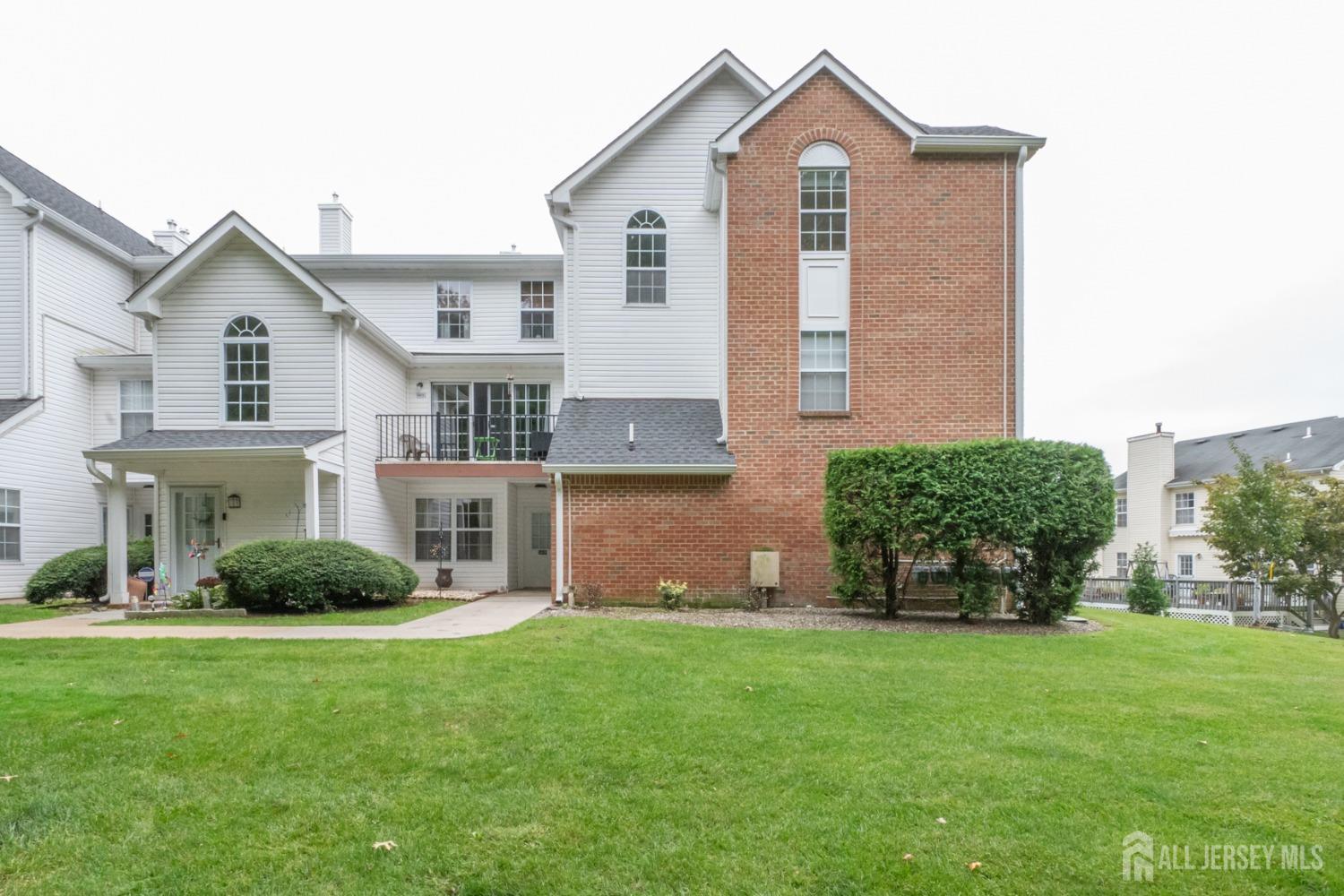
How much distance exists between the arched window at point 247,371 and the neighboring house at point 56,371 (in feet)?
14.2

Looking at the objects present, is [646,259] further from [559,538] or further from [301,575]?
[301,575]

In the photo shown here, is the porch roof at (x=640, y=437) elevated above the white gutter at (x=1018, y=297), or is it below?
below

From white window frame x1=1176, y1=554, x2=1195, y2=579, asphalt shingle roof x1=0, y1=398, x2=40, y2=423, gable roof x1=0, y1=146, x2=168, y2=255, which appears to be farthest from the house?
white window frame x1=1176, y1=554, x2=1195, y2=579

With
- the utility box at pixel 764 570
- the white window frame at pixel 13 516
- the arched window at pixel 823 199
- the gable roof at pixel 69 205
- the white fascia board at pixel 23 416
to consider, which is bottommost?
the utility box at pixel 764 570

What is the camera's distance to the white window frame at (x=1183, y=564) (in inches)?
1278

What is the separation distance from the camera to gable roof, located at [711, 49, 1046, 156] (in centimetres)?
1327

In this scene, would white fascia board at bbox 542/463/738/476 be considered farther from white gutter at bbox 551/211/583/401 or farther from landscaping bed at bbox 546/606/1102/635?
white gutter at bbox 551/211/583/401

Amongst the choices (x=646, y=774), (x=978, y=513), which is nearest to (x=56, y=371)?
(x=646, y=774)

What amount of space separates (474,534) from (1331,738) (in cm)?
1535

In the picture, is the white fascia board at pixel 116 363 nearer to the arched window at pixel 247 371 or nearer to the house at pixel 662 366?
the house at pixel 662 366

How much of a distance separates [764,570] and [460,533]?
812cm

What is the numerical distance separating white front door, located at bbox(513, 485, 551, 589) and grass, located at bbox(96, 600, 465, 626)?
18.4ft

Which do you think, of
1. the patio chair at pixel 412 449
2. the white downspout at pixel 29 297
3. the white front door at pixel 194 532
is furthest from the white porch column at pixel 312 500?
the white downspout at pixel 29 297

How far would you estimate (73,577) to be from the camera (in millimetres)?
14680
